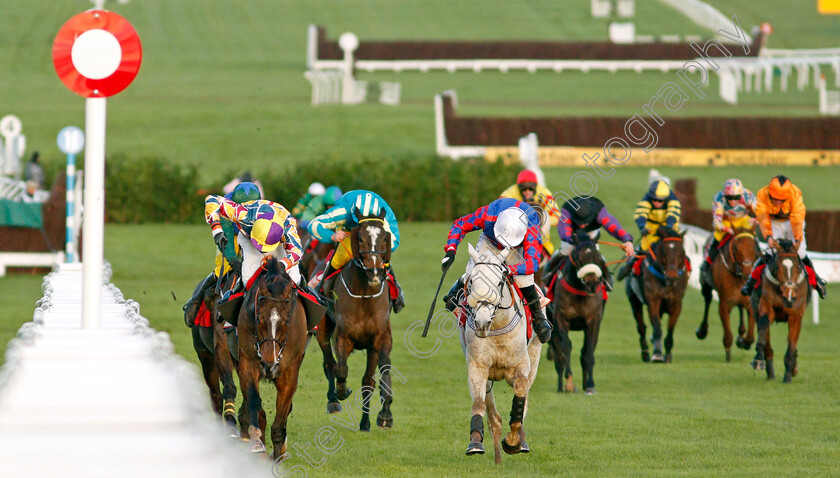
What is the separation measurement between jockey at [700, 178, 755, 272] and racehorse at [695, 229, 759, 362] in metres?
0.12

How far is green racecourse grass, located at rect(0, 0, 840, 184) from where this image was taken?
34.2 metres

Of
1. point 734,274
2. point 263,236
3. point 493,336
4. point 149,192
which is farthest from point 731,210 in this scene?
point 149,192

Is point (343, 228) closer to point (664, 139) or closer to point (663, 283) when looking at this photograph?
point (663, 283)

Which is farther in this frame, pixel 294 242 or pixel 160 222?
pixel 160 222

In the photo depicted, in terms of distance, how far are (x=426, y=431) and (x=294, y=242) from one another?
2249mm

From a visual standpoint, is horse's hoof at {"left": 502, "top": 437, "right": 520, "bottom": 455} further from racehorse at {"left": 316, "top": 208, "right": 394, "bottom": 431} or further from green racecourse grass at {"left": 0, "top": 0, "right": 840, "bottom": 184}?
green racecourse grass at {"left": 0, "top": 0, "right": 840, "bottom": 184}

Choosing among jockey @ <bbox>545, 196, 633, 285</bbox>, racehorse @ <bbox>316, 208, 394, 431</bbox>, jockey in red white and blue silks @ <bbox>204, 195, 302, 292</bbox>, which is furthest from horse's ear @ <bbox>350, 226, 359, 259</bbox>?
jockey @ <bbox>545, 196, 633, 285</bbox>

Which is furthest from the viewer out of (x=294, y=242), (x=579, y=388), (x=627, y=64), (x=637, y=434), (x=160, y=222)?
(x=627, y=64)

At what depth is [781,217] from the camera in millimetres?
13180

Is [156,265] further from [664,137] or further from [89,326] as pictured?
[89,326]

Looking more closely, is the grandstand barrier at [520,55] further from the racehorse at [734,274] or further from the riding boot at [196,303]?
the riding boot at [196,303]

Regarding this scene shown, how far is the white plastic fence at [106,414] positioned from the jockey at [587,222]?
7819 millimetres

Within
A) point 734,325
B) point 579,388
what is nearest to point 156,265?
point 734,325

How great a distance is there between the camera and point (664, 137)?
106 ft
